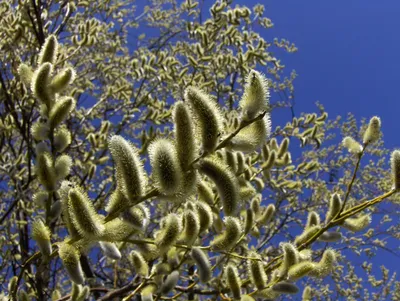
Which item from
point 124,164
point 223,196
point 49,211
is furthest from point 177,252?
point 124,164

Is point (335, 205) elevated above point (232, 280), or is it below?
above

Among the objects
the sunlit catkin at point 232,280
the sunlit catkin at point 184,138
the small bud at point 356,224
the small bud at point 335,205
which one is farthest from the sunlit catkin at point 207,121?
the small bud at point 356,224

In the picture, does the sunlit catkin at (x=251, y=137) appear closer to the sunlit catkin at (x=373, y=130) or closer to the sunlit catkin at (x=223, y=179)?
the sunlit catkin at (x=223, y=179)

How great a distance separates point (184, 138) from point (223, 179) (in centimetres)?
16

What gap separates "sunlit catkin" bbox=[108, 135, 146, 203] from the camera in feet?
3.91

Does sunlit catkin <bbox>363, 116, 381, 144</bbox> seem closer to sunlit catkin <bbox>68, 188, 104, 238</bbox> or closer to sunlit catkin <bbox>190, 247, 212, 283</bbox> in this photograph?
sunlit catkin <bbox>190, 247, 212, 283</bbox>

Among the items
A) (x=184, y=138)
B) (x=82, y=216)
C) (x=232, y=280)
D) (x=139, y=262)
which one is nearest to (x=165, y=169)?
(x=184, y=138)

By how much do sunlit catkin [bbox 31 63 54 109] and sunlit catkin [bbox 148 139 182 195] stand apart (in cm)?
61

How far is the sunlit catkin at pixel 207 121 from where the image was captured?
1230 millimetres

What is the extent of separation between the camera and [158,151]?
3.85 ft

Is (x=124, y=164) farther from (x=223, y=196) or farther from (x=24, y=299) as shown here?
(x=24, y=299)

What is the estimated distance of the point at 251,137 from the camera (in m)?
1.35

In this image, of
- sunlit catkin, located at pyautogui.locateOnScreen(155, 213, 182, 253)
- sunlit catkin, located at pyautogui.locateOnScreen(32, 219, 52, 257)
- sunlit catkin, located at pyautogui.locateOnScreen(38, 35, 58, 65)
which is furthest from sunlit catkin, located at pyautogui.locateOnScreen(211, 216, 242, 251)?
sunlit catkin, located at pyautogui.locateOnScreen(38, 35, 58, 65)

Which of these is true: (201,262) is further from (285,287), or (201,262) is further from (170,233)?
(285,287)
